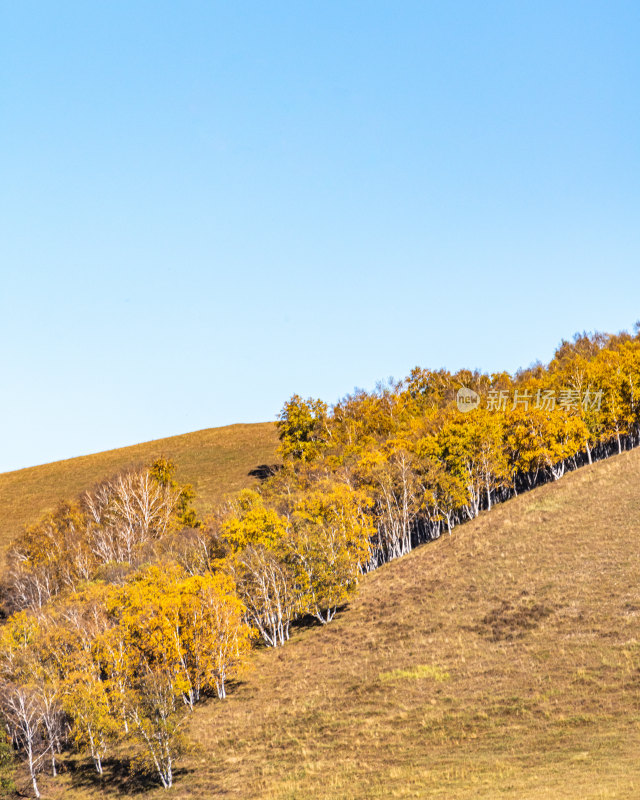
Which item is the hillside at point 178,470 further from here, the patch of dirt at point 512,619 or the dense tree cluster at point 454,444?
the patch of dirt at point 512,619

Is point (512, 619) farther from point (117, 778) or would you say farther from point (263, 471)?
point (263, 471)

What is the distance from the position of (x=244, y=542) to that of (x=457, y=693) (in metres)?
32.5

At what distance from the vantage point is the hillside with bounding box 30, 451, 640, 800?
33.9m

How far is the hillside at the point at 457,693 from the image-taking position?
1336 inches

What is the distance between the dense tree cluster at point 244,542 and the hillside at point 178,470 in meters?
18.5

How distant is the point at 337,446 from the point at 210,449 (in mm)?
54957

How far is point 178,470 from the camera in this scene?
14925 cm

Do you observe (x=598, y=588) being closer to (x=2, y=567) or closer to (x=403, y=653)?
(x=403, y=653)

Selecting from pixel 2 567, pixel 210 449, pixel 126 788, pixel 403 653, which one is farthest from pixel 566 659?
pixel 210 449

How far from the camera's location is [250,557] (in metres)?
69.8

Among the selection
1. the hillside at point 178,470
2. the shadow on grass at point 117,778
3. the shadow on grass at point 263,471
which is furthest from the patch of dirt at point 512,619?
the shadow on grass at point 263,471

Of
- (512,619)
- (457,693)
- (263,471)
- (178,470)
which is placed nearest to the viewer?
(457,693)

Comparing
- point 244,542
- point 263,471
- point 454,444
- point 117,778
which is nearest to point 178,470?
point 263,471

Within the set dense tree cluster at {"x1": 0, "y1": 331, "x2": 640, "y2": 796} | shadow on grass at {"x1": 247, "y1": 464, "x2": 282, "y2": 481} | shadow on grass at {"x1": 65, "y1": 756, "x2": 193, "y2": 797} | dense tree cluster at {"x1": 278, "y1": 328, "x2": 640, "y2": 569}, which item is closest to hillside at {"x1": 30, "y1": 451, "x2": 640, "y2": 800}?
shadow on grass at {"x1": 65, "y1": 756, "x2": 193, "y2": 797}
